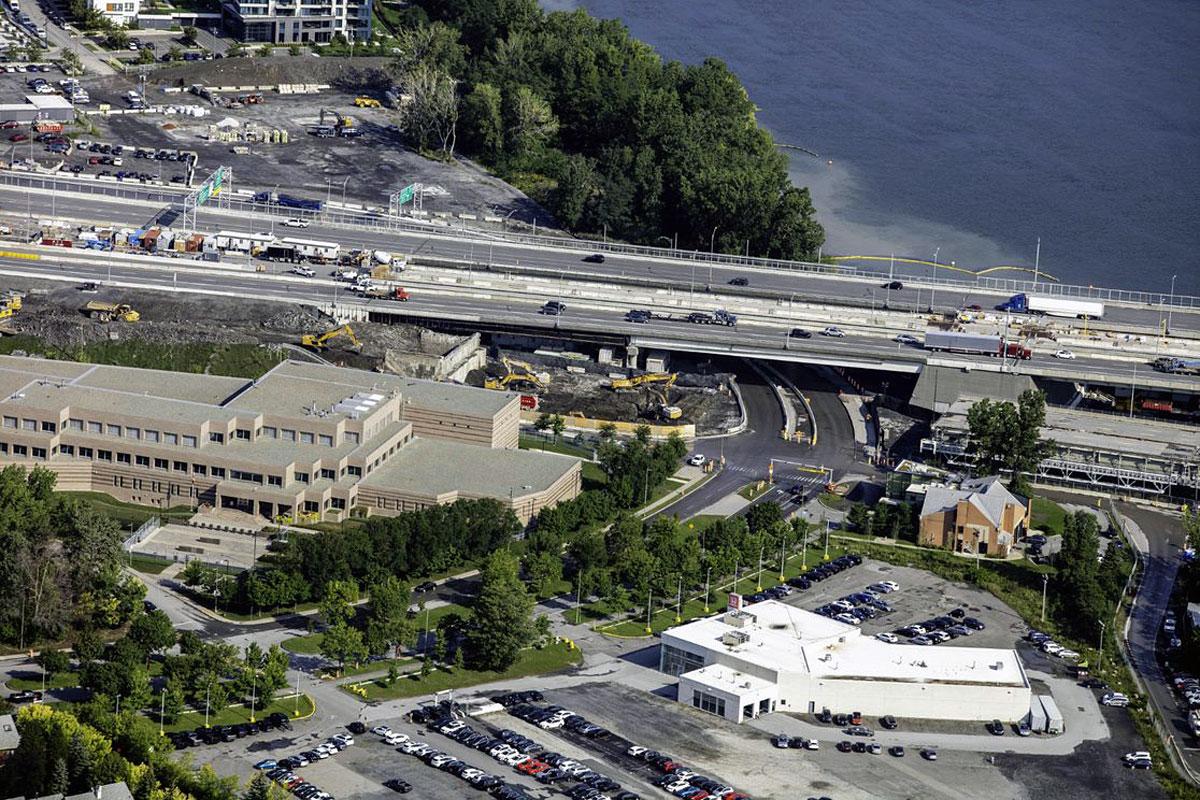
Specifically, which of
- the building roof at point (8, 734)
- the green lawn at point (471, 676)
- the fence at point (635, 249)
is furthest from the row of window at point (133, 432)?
the fence at point (635, 249)

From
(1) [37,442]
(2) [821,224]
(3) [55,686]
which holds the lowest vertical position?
(3) [55,686]

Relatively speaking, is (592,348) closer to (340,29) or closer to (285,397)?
(285,397)

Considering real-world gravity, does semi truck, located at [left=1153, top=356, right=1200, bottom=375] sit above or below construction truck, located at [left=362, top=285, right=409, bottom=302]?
below

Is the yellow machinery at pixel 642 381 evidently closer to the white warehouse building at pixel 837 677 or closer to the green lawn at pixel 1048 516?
the green lawn at pixel 1048 516

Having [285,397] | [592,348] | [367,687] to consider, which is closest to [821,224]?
[592,348]

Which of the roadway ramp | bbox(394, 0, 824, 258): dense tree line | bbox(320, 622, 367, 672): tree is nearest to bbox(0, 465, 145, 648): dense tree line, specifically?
bbox(320, 622, 367, 672): tree

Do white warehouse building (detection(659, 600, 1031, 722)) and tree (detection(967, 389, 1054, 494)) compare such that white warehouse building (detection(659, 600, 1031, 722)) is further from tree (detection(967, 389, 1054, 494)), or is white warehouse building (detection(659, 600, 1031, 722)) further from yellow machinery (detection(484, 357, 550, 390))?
yellow machinery (detection(484, 357, 550, 390))

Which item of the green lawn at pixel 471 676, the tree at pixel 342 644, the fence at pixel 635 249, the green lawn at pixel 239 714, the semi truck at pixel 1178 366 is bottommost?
the green lawn at pixel 239 714
